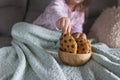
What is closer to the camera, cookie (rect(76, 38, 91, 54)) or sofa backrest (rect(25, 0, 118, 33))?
cookie (rect(76, 38, 91, 54))

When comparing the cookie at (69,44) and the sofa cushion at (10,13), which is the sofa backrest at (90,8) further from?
the cookie at (69,44)

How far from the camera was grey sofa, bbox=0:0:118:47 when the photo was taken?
1.68m

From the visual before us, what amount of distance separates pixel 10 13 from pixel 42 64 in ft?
2.36

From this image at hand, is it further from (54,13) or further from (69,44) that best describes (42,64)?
(54,13)

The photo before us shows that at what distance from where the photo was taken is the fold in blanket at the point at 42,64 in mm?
1025

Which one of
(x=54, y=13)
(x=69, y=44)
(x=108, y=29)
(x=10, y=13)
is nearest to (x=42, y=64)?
(x=69, y=44)

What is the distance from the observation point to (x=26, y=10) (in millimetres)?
1770

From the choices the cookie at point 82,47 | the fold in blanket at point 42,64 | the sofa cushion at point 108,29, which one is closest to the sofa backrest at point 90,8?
the sofa cushion at point 108,29

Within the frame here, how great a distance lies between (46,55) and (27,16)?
2.19 feet

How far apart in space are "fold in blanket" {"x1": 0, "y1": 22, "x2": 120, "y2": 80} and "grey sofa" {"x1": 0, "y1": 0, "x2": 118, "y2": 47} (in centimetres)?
41

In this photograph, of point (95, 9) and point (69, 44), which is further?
point (95, 9)

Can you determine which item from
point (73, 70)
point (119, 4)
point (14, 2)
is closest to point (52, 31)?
point (73, 70)

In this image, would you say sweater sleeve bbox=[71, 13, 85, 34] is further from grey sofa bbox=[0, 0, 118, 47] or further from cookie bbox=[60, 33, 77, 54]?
cookie bbox=[60, 33, 77, 54]

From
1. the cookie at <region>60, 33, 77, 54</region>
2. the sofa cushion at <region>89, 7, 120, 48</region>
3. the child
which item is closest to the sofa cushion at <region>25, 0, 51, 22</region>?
the child
